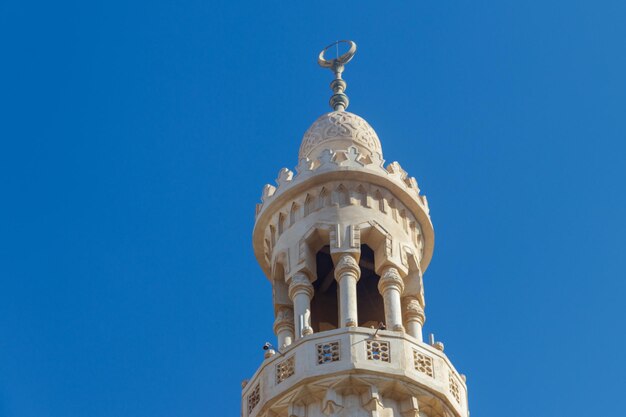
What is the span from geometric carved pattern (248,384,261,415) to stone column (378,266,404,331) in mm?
2449

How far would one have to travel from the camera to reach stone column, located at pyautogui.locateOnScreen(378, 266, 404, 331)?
25.2 m

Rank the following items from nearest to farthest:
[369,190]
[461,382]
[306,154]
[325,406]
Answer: [325,406] < [461,382] < [369,190] < [306,154]

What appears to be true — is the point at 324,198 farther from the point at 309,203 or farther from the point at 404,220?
the point at 404,220

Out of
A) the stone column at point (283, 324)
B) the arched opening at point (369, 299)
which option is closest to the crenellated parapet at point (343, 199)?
the stone column at point (283, 324)

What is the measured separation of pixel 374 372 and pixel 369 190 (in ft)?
15.1

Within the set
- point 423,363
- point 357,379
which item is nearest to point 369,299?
point 423,363

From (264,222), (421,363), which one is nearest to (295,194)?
(264,222)

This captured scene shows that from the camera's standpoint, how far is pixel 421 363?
78.5 feet

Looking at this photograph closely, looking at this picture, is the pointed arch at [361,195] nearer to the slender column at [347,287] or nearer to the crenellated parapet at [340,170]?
the crenellated parapet at [340,170]

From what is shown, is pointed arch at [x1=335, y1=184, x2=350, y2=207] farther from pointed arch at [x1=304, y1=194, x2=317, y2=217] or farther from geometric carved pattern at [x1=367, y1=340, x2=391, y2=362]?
geometric carved pattern at [x1=367, y1=340, x2=391, y2=362]

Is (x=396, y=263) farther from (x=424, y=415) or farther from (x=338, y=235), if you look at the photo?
(x=424, y=415)

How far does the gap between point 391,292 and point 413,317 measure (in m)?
0.91

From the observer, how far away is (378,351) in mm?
23812

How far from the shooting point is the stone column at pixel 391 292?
82.7 ft
